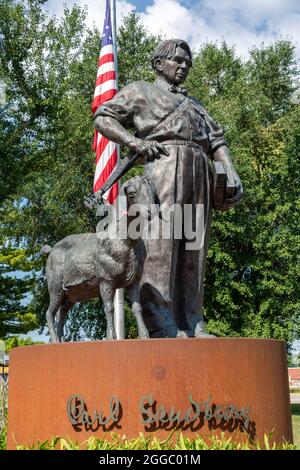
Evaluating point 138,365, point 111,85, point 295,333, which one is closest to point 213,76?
point 295,333

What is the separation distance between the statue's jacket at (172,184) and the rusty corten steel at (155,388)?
3.09 feet

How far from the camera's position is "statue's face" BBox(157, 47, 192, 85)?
6.34 meters

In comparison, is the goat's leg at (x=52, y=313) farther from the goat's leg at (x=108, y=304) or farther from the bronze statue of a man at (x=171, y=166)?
the bronze statue of a man at (x=171, y=166)

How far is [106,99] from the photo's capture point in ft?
46.4

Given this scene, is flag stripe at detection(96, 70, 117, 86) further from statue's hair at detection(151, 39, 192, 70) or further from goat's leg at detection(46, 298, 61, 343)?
goat's leg at detection(46, 298, 61, 343)

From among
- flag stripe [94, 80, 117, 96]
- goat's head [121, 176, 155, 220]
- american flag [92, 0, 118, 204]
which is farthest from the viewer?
flag stripe [94, 80, 117, 96]

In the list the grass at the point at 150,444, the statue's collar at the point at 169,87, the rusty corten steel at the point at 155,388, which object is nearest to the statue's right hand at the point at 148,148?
the statue's collar at the point at 169,87

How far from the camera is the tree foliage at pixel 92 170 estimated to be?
20.3m

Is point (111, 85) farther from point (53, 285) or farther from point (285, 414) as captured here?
point (285, 414)

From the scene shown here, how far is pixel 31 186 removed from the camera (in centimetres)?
2450

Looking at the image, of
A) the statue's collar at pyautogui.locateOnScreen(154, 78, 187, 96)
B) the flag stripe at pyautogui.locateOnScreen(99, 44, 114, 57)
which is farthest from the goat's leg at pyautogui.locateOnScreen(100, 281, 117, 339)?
the flag stripe at pyautogui.locateOnScreen(99, 44, 114, 57)

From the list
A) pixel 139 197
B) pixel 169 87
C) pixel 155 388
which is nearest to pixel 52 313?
pixel 139 197

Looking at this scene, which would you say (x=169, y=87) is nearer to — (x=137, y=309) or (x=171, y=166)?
(x=171, y=166)

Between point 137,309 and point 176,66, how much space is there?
98.8 inches
